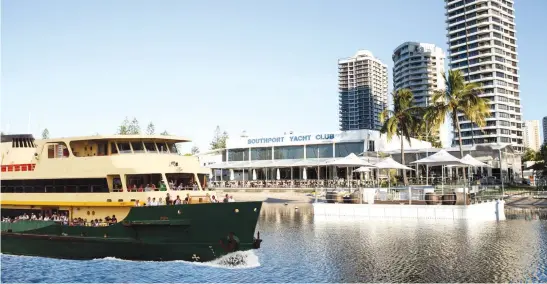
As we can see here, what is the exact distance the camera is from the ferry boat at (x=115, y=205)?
20.4m

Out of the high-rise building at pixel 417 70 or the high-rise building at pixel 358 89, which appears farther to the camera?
the high-rise building at pixel 358 89

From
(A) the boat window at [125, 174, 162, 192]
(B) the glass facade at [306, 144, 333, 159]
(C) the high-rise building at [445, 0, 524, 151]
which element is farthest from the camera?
(C) the high-rise building at [445, 0, 524, 151]

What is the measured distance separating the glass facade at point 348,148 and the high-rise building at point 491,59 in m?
67.5

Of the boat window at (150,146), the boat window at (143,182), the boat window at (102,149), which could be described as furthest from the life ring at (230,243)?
the boat window at (102,149)

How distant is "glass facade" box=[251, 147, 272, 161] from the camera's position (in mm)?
75188

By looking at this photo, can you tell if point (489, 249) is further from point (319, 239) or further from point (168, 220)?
point (168, 220)

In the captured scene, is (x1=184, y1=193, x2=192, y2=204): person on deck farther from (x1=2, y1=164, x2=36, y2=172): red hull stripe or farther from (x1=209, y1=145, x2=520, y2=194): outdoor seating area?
(x1=209, y1=145, x2=520, y2=194): outdoor seating area

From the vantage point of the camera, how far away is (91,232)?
21781 mm

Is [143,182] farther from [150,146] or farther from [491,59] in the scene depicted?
[491,59]

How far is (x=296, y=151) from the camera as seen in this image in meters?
72.2

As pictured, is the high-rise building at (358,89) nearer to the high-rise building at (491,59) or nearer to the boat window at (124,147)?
the high-rise building at (491,59)

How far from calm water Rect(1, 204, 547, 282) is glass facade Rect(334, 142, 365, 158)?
37650 millimetres

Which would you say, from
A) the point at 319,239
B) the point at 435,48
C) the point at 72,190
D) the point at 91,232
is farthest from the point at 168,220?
the point at 435,48

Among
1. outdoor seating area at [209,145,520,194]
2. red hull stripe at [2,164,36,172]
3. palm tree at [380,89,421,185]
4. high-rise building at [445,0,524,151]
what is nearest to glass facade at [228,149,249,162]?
outdoor seating area at [209,145,520,194]
